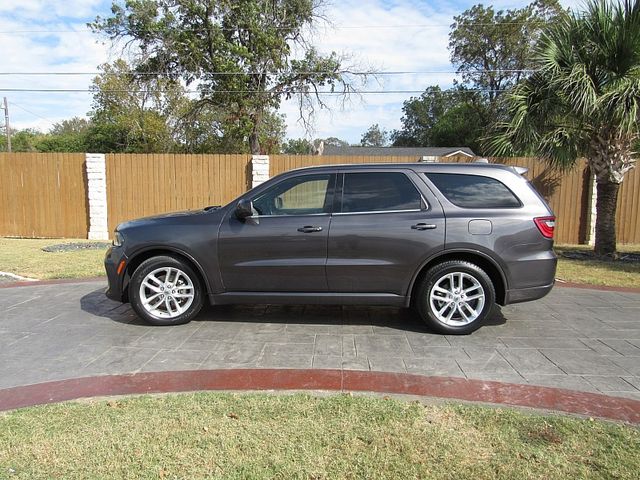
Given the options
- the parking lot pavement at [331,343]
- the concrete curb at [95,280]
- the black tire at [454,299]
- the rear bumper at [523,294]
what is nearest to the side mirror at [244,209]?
the parking lot pavement at [331,343]

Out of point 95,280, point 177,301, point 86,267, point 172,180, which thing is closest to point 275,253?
point 177,301

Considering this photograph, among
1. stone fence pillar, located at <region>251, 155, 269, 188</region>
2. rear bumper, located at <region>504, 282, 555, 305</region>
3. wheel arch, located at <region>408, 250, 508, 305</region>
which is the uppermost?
stone fence pillar, located at <region>251, 155, 269, 188</region>

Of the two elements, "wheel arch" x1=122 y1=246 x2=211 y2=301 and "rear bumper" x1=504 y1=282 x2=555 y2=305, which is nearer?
"rear bumper" x1=504 y1=282 x2=555 y2=305

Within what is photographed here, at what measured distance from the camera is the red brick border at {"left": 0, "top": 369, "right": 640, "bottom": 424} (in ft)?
10.9

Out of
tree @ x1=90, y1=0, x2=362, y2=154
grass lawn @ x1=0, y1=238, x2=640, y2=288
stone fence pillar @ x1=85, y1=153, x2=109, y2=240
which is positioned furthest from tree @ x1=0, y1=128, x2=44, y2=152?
grass lawn @ x1=0, y1=238, x2=640, y2=288

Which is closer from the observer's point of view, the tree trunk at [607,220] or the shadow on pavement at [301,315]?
the shadow on pavement at [301,315]

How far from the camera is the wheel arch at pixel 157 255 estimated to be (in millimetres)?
4953

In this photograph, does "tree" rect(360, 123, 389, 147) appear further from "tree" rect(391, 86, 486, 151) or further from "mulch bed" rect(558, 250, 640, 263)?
"mulch bed" rect(558, 250, 640, 263)

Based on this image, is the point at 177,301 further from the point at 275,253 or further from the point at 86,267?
the point at 86,267

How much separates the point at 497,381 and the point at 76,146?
3803 centimetres

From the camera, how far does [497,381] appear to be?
12.1ft

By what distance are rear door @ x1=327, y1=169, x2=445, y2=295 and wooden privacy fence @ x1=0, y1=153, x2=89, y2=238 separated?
9.84m

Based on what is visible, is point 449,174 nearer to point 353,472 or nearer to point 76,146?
point 353,472

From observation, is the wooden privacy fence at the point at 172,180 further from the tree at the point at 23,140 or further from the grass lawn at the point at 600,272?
the tree at the point at 23,140
